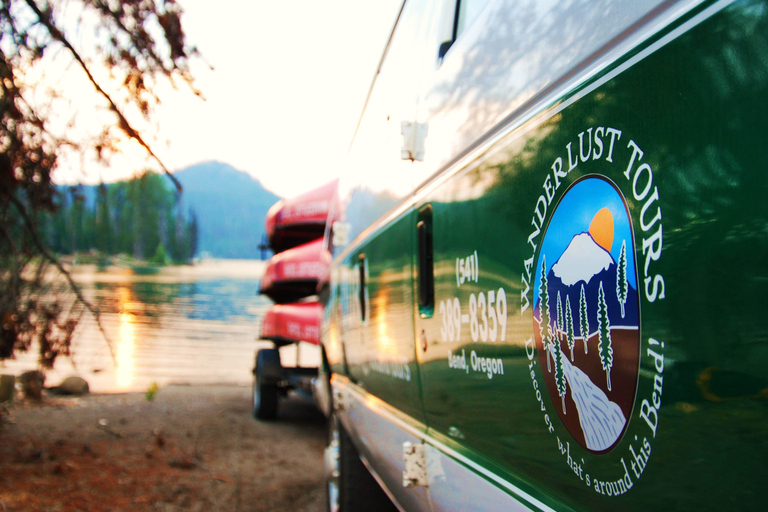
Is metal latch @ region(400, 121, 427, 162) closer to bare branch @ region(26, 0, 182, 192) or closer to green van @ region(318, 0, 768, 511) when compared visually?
green van @ region(318, 0, 768, 511)

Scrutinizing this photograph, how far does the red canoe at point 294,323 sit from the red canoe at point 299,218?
123 centimetres

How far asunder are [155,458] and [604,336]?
18.2ft

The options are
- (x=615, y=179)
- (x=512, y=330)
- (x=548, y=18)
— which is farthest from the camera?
(x=512, y=330)

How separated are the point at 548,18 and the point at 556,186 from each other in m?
0.35

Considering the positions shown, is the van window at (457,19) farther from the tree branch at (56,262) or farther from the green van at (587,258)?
the tree branch at (56,262)

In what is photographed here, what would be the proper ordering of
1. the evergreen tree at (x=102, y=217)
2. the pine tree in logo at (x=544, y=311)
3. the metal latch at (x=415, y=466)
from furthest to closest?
the evergreen tree at (x=102, y=217)
the metal latch at (x=415, y=466)
the pine tree in logo at (x=544, y=311)

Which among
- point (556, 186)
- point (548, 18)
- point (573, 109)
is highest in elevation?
point (548, 18)

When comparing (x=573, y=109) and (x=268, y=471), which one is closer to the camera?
(x=573, y=109)

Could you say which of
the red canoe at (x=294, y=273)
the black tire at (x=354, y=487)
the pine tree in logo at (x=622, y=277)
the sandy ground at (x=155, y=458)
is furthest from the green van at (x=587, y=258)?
the red canoe at (x=294, y=273)

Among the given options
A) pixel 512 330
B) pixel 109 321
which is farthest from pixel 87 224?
pixel 109 321

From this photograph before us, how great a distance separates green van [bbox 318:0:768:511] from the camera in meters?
0.79

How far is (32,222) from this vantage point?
5.75 meters

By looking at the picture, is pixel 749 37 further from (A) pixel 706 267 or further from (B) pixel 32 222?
(B) pixel 32 222

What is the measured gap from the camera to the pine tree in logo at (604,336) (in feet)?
3.37
